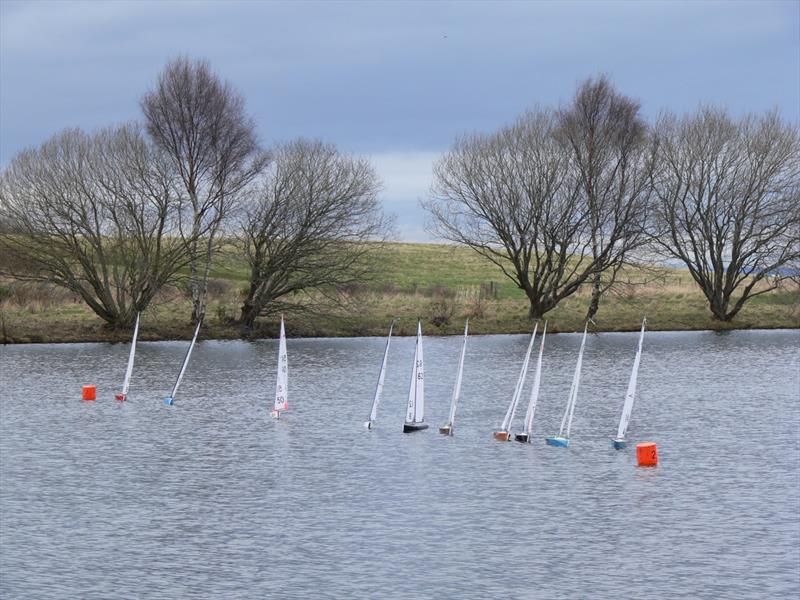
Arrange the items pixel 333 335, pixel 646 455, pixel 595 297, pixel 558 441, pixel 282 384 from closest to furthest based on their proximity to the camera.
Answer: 1. pixel 646 455
2. pixel 558 441
3. pixel 282 384
4. pixel 333 335
5. pixel 595 297

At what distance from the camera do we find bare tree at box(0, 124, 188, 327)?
54.5 metres

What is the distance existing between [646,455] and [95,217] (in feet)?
118

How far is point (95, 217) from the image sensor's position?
5525 centimetres

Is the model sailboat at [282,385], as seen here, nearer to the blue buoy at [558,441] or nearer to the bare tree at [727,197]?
the blue buoy at [558,441]

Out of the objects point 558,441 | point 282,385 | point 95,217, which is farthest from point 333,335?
point 558,441

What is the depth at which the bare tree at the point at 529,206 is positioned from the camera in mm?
64250

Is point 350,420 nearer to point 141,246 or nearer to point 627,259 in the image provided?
point 141,246

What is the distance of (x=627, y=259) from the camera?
67.8 metres

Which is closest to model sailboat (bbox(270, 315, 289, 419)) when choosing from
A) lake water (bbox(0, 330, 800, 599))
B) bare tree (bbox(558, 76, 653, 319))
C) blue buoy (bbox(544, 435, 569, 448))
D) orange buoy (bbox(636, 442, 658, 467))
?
lake water (bbox(0, 330, 800, 599))

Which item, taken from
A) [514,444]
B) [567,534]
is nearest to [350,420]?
[514,444]

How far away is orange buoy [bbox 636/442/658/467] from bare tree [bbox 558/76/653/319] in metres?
39.1


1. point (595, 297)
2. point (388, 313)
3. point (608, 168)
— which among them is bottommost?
point (388, 313)

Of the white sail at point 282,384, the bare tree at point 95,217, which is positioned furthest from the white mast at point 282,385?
the bare tree at point 95,217

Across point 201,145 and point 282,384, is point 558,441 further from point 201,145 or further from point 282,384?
point 201,145
